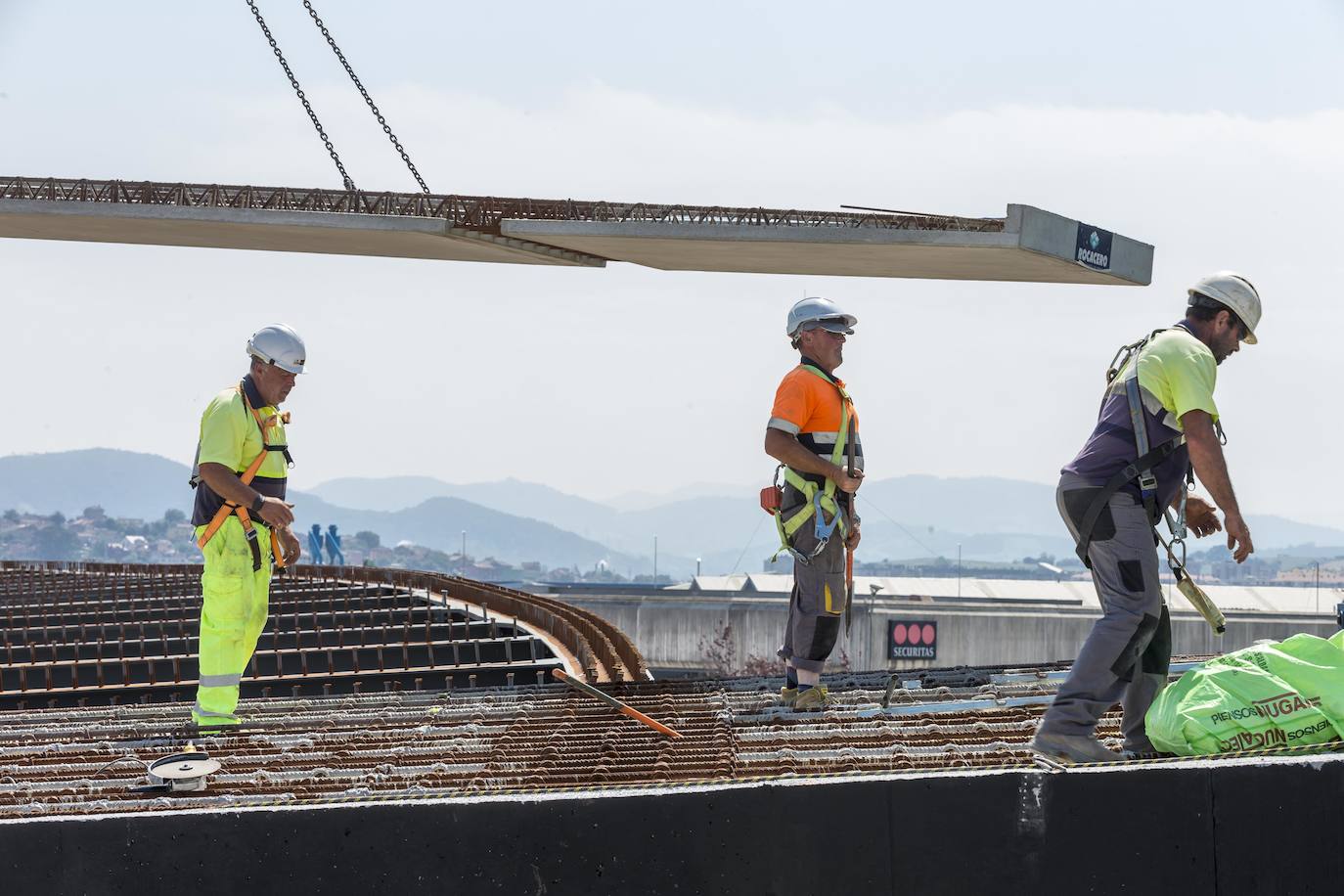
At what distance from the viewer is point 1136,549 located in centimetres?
536

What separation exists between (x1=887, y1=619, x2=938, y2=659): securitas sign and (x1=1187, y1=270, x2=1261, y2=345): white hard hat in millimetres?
43776

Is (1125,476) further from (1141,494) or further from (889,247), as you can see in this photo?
(889,247)

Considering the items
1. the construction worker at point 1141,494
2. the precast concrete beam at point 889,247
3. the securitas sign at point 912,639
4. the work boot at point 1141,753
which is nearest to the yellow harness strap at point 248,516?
the construction worker at point 1141,494

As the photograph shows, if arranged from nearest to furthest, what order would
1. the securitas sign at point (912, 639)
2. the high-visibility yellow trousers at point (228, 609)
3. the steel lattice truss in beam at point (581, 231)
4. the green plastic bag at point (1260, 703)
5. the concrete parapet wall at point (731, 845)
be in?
the concrete parapet wall at point (731, 845) → the green plastic bag at point (1260, 703) → the high-visibility yellow trousers at point (228, 609) → the steel lattice truss in beam at point (581, 231) → the securitas sign at point (912, 639)

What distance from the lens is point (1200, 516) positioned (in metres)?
5.77

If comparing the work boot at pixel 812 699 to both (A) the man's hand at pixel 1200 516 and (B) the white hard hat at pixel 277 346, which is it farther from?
(B) the white hard hat at pixel 277 346

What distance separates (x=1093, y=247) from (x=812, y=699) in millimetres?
→ 22408

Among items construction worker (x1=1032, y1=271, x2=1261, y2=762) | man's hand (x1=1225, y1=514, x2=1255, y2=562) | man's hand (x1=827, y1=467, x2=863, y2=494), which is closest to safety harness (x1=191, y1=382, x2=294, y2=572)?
man's hand (x1=827, y1=467, x2=863, y2=494)

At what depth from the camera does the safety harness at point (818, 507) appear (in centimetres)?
707

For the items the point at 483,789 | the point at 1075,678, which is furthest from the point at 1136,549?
the point at 483,789

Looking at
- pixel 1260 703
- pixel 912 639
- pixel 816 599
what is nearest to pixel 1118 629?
pixel 1260 703

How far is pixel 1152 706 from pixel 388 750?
9.51 feet

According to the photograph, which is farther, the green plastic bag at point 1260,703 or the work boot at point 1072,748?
the work boot at point 1072,748

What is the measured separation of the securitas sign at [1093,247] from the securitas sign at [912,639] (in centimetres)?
2245
